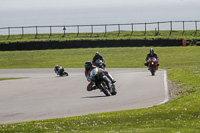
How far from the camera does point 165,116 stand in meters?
13.7

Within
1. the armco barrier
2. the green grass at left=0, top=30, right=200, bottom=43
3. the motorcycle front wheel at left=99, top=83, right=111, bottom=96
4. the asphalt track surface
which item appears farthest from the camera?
the green grass at left=0, top=30, right=200, bottom=43

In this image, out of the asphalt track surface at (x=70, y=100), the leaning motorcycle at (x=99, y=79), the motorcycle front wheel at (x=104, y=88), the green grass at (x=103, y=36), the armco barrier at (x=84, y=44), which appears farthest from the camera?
the green grass at (x=103, y=36)

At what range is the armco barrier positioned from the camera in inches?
2286

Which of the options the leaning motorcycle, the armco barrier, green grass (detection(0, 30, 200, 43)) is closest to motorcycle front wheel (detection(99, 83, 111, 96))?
the leaning motorcycle

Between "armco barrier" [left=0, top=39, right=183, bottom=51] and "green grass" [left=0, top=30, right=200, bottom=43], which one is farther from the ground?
"green grass" [left=0, top=30, right=200, bottom=43]

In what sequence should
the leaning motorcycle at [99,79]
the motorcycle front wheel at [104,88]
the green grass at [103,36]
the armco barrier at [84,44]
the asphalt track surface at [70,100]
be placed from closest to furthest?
the asphalt track surface at [70,100] → the leaning motorcycle at [99,79] → the motorcycle front wheel at [104,88] → the armco barrier at [84,44] → the green grass at [103,36]

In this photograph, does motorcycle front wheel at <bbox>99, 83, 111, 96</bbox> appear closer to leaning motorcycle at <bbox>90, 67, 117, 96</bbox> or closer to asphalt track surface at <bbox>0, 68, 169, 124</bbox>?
leaning motorcycle at <bbox>90, 67, 117, 96</bbox>

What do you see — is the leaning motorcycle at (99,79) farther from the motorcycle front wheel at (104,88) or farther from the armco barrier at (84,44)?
the armco barrier at (84,44)

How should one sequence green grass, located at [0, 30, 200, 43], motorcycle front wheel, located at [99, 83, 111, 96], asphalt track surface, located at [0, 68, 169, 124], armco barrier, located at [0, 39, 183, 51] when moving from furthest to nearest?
green grass, located at [0, 30, 200, 43]
armco barrier, located at [0, 39, 183, 51]
motorcycle front wheel, located at [99, 83, 111, 96]
asphalt track surface, located at [0, 68, 169, 124]

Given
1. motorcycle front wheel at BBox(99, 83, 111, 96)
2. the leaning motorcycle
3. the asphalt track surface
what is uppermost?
the leaning motorcycle

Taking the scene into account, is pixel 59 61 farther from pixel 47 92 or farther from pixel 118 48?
pixel 47 92

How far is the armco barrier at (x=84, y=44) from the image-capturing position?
190 ft

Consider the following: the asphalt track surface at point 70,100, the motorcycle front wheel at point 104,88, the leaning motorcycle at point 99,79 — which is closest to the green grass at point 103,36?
the asphalt track surface at point 70,100

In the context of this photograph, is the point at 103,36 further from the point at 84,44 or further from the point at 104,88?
the point at 104,88
